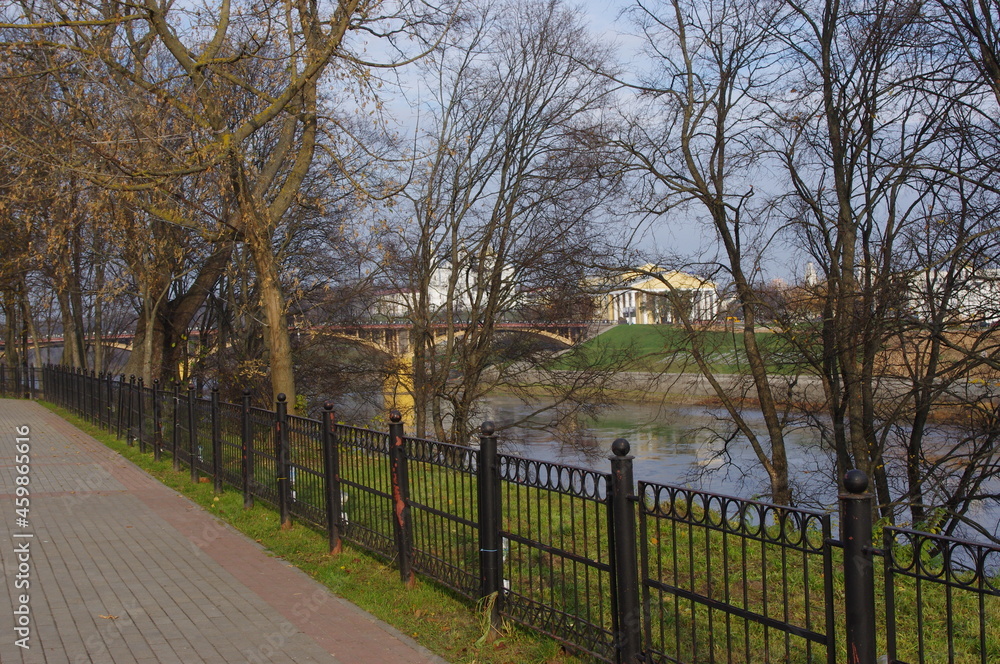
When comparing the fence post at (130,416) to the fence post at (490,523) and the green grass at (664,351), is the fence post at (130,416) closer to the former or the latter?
the green grass at (664,351)

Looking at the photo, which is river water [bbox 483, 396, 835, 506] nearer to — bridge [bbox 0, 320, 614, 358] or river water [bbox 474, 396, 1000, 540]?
river water [bbox 474, 396, 1000, 540]

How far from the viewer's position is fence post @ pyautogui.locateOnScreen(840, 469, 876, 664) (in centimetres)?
314

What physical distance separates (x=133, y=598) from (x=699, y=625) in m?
3.83

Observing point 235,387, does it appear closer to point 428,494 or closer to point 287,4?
point 287,4

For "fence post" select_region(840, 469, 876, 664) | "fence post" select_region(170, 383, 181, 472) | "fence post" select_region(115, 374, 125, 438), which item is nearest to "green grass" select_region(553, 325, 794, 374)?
"fence post" select_region(170, 383, 181, 472)

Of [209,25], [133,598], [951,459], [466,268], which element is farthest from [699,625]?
[466,268]

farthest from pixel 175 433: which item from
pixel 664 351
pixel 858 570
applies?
pixel 858 570

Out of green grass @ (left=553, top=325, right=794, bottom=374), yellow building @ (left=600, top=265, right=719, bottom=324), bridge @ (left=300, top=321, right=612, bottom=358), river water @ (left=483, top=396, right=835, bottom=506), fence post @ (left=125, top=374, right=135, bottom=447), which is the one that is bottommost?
river water @ (left=483, top=396, right=835, bottom=506)

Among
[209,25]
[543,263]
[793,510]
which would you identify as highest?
[209,25]

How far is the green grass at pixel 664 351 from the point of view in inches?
619

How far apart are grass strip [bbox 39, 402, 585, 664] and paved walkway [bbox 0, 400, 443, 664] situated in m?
0.13

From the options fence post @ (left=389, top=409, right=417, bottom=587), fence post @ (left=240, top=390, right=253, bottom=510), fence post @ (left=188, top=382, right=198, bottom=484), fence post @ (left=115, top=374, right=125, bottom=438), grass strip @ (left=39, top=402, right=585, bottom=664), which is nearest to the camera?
grass strip @ (left=39, top=402, right=585, bottom=664)

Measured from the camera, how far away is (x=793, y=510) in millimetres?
3438

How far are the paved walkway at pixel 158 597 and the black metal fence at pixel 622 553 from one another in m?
0.68
